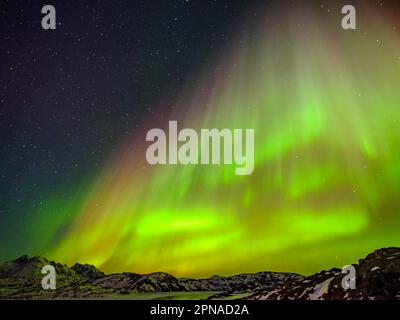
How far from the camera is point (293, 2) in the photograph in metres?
6.55

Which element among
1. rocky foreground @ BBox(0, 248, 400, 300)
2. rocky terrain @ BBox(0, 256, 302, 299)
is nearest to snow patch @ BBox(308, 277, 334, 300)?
rocky foreground @ BBox(0, 248, 400, 300)

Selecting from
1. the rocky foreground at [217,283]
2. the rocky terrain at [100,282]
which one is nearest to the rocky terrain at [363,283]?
the rocky foreground at [217,283]

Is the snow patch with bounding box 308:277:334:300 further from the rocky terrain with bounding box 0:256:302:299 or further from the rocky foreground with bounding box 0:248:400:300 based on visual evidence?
the rocky terrain with bounding box 0:256:302:299

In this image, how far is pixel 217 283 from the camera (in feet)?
21.2

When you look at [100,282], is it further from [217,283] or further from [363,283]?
[363,283]

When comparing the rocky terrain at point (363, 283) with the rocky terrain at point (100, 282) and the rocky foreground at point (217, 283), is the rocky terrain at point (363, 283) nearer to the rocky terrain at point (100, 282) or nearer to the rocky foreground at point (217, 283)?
the rocky foreground at point (217, 283)

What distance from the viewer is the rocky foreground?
627 centimetres

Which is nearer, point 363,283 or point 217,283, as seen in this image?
point 363,283

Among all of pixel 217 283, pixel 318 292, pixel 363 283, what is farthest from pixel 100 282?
pixel 363 283

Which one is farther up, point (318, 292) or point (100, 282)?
point (100, 282)
